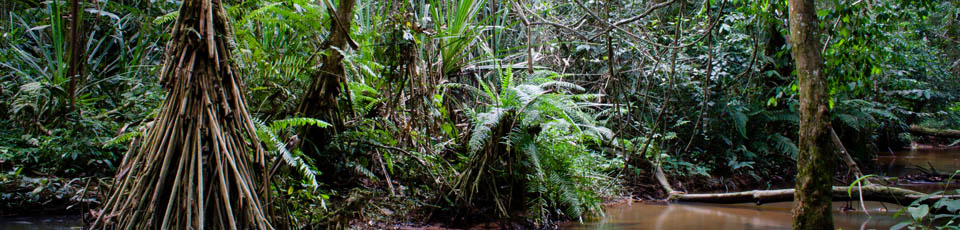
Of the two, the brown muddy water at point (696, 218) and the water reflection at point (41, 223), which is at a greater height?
the water reflection at point (41, 223)

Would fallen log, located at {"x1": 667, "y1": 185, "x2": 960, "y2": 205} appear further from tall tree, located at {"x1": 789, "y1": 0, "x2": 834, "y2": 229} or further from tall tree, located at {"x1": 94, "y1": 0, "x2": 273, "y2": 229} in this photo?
tall tree, located at {"x1": 94, "y1": 0, "x2": 273, "y2": 229}

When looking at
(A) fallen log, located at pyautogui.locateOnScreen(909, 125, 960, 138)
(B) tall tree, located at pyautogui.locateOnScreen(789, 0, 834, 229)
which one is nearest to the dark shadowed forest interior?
(B) tall tree, located at pyautogui.locateOnScreen(789, 0, 834, 229)

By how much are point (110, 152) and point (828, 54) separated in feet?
17.5

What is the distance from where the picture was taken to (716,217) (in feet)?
15.4

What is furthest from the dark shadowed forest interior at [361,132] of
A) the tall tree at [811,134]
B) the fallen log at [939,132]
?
the fallen log at [939,132]

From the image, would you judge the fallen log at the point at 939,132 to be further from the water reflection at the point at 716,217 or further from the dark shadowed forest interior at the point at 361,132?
the water reflection at the point at 716,217

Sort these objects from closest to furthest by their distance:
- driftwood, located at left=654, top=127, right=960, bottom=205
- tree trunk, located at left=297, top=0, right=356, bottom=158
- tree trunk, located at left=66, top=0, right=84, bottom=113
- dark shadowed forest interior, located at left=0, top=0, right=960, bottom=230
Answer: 1. dark shadowed forest interior, located at left=0, top=0, right=960, bottom=230
2. tree trunk, located at left=297, top=0, right=356, bottom=158
3. driftwood, located at left=654, top=127, right=960, bottom=205
4. tree trunk, located at left=66, top=0, right=84, bottom=113

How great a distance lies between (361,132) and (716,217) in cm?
277

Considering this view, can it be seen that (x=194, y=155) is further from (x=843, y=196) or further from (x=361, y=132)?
(x=843, y=196)

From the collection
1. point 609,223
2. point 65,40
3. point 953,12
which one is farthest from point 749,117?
point 65,40

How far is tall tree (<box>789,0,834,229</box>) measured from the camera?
2838mm

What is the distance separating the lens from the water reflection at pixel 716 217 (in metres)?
4.23

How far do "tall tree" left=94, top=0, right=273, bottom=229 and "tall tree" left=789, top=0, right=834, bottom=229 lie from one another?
2.44 meters

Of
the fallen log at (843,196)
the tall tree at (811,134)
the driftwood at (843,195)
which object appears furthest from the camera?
the fallen log at (843,196)
